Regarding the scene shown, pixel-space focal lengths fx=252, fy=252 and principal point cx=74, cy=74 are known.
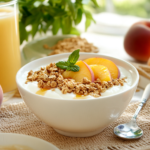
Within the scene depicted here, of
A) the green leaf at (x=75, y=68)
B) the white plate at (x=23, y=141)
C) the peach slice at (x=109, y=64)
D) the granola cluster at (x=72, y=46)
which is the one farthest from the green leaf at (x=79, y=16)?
the white plate at (x=23, y=141)

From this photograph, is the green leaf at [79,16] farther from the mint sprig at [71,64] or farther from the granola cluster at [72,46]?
the mint sprig at [71,64]

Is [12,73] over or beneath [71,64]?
beneath

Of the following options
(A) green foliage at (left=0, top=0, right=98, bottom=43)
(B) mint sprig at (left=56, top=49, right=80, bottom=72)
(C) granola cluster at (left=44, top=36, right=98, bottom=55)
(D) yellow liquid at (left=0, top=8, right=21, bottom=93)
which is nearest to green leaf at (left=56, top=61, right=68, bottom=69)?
(B) mint sprig at (left=56, top=49, right=80, bottom=72)

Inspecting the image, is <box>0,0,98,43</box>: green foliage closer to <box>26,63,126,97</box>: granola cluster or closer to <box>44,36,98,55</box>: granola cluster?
<box>44,36,98,55</box>: granola cluster

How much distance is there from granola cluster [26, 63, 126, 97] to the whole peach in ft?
2.48

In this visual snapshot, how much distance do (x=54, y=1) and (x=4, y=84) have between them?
24.4 inches

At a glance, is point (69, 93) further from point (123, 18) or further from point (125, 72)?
point (123, 18)

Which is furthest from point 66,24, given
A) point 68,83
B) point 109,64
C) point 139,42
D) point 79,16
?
point 68,83

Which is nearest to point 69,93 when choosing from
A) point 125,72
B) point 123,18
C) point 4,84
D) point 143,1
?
point 125,72

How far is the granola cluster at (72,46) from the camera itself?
1428 millimetres

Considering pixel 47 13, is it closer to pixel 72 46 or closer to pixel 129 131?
pixel 72 46

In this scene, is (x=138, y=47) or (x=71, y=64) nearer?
(x=71, y=64)

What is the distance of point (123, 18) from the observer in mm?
2385

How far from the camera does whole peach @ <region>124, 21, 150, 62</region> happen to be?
1500 millimetres
